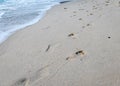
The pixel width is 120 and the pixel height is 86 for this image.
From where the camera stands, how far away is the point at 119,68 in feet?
12.1

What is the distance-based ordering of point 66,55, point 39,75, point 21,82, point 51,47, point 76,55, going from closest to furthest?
point 21,82, point 39,75, point 76,55, point 66,55, point 51,47

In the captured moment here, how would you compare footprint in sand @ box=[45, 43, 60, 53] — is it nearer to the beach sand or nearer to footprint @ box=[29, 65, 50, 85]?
the beach sand

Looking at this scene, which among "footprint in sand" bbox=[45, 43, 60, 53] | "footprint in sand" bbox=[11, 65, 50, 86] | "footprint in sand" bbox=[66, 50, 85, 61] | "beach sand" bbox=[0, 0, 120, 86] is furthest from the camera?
"footprint in sand" bbox=[45, 43, 60, 53]

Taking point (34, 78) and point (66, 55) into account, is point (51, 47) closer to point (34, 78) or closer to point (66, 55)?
point (66, 55)

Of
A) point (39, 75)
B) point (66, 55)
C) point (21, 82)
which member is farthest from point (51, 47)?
point (21, 82)

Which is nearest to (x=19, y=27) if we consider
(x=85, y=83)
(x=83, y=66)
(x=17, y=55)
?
(x=17, y=55)

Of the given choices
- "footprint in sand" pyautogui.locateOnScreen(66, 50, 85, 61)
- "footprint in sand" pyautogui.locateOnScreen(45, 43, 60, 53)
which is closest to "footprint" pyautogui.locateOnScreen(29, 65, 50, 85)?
"footprint in sand" pyautogui.locateOnScreen(66, 50, 85, 61)

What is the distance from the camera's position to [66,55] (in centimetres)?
466

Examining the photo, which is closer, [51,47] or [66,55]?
[66,55]

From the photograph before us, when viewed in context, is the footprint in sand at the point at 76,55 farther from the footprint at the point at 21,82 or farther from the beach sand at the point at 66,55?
the footprint at the point at 21,82

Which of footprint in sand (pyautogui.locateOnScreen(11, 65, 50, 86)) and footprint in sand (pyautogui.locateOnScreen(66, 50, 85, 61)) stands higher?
footprint in sand (pyautogui.locateOnScreen(66, 50, 85, 61))

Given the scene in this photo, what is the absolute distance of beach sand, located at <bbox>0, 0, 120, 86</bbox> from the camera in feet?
12.2

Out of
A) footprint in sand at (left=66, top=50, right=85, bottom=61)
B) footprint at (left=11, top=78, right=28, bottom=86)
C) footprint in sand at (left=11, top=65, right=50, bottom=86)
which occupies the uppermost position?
footprint in sand at (left=66, top=50, right=85, bottom=61)

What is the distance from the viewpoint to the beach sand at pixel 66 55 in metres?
3.72
